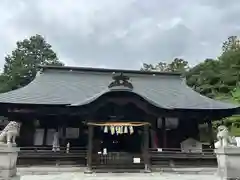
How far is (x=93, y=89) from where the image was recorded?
1959 centimetres

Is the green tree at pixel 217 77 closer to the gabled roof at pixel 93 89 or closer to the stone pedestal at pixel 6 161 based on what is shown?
the gabled roof at pixel 93 89

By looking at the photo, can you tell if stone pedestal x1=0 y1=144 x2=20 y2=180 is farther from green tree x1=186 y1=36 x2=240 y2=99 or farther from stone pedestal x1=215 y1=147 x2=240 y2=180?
green tree x1=186 y1=36 x2=240 y2=99

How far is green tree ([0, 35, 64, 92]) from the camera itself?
43219mm

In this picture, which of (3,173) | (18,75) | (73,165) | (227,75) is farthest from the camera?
(18,75)

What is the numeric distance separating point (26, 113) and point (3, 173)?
7.40 metres

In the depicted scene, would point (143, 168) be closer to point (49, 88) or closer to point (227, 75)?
point (49, 88)

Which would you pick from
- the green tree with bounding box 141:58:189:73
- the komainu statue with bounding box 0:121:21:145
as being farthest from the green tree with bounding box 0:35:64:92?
the komainu statue with bounding box 0:121:21:145

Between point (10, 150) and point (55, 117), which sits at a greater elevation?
point (55, 117)

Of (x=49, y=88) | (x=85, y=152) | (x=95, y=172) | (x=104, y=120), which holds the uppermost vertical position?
(x=49, y=88)

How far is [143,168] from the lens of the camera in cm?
1438

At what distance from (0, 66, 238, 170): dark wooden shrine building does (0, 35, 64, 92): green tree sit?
25.0 m

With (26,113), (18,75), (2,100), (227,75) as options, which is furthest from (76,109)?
(18,75)

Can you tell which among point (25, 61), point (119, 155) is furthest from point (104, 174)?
point (25, 61)

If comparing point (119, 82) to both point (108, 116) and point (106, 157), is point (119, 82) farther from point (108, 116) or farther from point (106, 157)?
point (106, 157)
